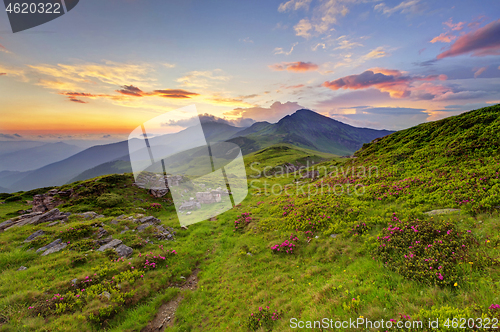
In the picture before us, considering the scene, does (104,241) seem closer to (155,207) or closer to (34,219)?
(34,219)

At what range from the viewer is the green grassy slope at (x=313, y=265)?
22.5 feet

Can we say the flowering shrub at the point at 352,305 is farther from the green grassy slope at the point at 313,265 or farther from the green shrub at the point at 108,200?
the green shrub at the point at 108,200

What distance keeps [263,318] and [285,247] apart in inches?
239

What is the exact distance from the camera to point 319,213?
16.9 meters

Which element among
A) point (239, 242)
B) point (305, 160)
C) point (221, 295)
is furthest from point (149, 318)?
point (305, 160)

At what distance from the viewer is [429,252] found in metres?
8.21

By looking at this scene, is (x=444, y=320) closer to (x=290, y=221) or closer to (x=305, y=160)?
(x=290, y=221)

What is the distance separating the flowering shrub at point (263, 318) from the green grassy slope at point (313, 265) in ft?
0.17

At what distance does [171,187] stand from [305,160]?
138 m

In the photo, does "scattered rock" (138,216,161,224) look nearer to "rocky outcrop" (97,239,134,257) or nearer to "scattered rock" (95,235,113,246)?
"scattered rock" (95,235,113,246)

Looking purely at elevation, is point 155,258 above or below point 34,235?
below

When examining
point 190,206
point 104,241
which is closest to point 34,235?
point 104,241

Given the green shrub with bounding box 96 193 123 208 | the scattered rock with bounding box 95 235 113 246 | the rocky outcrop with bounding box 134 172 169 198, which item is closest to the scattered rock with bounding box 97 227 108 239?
the scattered rock with bounding box 95 235 113 246

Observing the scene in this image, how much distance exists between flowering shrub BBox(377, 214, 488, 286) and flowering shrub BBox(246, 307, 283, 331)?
6167 millimetres
